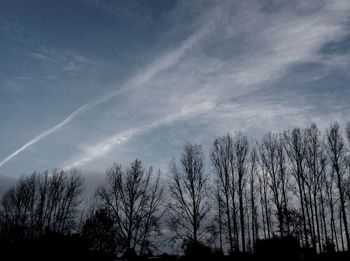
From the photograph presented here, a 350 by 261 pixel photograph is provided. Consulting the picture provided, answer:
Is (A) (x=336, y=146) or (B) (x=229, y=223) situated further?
(B) (x=229, y=223)

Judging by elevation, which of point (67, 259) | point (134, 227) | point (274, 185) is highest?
point (274, 185)

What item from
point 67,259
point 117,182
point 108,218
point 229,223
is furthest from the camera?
point 108,218

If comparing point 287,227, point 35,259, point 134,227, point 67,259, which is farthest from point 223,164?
point 35,259

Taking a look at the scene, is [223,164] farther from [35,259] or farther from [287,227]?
[35,259]

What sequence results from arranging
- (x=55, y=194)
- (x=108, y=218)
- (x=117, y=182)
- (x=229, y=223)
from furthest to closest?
(x=55, y=194) < (x=108, y=218) < (x=229, y=223) < (x=117, y=182)

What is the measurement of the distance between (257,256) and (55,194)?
106ft

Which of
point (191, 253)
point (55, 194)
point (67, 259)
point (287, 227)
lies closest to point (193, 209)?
point (191, 253)

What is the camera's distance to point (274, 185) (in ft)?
106

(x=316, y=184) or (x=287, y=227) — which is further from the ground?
(x=316, y=184)

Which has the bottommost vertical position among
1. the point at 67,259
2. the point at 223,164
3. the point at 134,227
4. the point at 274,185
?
the point at 67,259

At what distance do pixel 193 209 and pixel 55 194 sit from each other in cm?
2702

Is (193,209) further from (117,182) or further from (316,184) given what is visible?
(316,184)

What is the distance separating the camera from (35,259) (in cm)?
2484

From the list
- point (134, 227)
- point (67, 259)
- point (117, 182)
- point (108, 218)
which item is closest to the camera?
point (67, 259)
